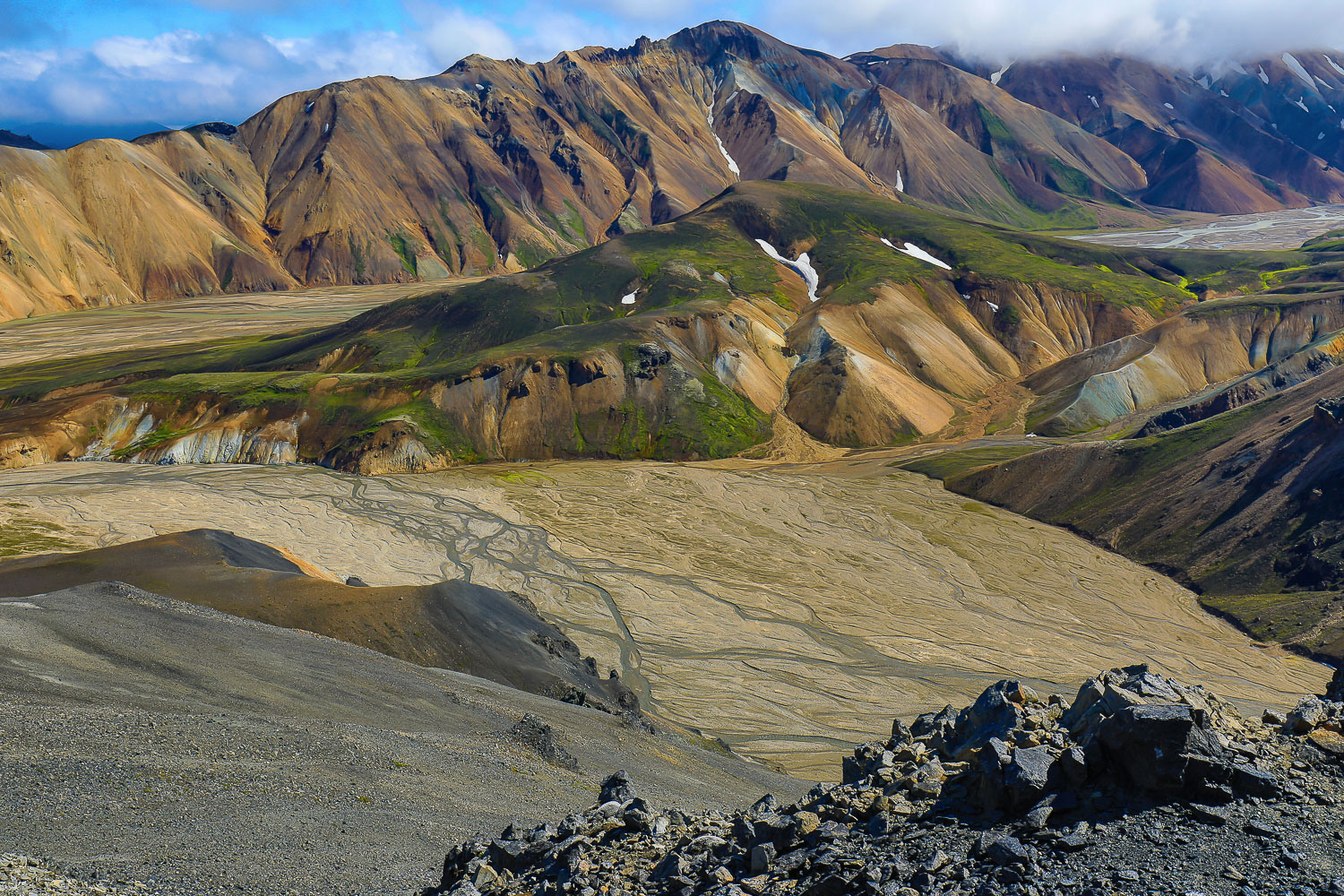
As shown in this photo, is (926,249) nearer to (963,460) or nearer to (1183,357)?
(1183,357)

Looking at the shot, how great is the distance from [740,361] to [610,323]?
17.1 metres

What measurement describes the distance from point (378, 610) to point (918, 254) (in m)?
131

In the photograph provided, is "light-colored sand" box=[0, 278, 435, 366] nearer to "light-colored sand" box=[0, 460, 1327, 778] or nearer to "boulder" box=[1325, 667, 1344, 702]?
"light-colored sand" box=[0, 460, 1327, 778]

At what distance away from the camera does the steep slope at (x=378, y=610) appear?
3759cm

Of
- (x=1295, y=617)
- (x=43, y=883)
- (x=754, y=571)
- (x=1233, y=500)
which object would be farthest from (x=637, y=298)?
(x=43, y=883)

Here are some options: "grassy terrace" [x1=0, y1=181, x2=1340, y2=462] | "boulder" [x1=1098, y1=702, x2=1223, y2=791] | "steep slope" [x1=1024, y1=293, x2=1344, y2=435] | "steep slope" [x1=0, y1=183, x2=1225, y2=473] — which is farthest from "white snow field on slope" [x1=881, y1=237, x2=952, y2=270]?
"boulder" [x1=1098, y1=702, x2=1223, y2=791]

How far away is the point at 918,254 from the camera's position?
151 meters

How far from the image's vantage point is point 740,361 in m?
112

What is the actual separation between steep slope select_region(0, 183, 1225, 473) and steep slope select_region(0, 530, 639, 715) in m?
48.3

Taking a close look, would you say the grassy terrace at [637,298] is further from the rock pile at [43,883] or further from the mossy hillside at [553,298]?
the rock pile at [43,883]

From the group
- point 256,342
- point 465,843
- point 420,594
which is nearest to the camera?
point 465,843

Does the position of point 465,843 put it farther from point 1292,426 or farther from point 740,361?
point 740,361

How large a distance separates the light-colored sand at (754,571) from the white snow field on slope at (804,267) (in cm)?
5095

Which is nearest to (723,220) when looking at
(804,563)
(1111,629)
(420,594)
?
(804,563)
